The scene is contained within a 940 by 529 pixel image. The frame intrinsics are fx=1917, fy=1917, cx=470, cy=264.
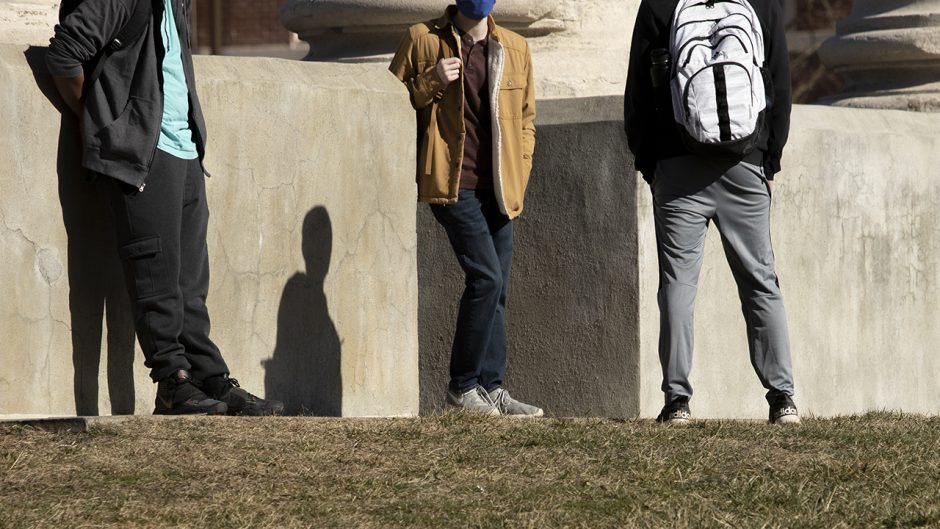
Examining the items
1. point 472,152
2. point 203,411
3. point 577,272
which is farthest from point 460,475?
point 577,272

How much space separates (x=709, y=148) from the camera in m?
6.38

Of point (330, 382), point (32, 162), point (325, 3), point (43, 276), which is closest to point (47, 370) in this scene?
point (43, 276)

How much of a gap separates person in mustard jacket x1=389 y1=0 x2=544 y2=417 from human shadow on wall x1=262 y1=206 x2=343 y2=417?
0.42m

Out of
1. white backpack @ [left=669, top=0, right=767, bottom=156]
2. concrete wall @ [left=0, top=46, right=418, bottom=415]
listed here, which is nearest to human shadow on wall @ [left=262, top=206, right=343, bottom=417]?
concrete wall @ [left=0, top=46, right=418, bottom=415]

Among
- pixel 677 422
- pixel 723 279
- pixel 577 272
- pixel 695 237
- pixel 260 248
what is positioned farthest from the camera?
pixel 723 279

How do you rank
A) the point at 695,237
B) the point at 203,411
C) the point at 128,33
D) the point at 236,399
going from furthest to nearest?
the point at 695,237 → the point at 236,399 → the point at 203,411 → the point at 128,33

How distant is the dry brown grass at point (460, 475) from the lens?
452cm

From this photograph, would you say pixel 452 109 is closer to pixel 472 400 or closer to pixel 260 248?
pixel 260 248

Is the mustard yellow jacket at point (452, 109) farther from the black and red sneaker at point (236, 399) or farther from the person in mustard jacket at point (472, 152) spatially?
the black and red sneaker at point (236, 399)

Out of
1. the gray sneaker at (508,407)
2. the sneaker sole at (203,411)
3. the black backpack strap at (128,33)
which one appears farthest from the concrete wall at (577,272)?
the black backpack strap at (128,33)

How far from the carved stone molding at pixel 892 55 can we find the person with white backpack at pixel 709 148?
3720 mm

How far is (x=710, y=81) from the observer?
6.38 meters

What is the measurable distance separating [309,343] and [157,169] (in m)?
1.23

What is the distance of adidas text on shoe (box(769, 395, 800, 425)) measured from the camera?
21.5ft
